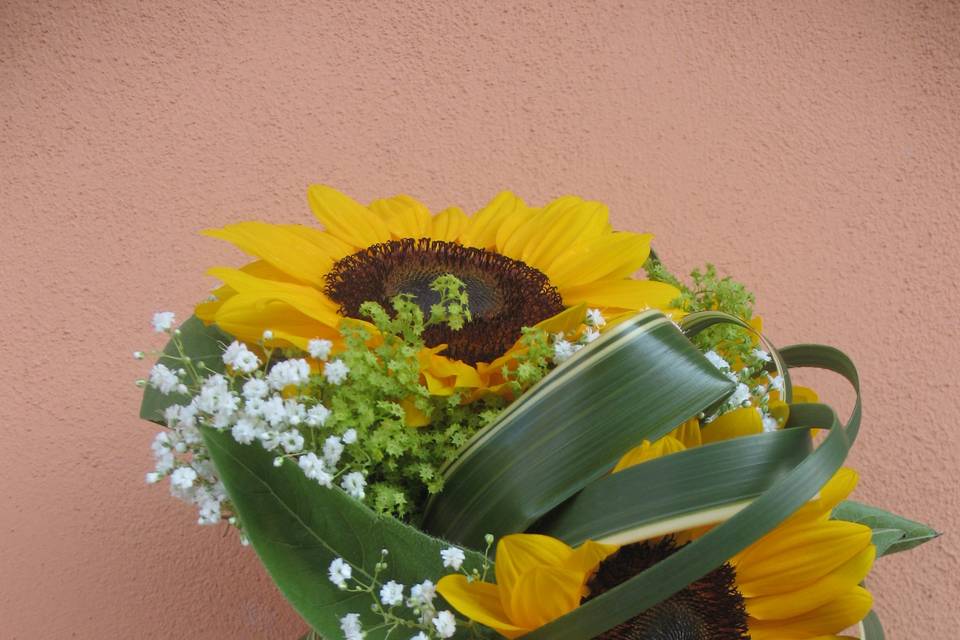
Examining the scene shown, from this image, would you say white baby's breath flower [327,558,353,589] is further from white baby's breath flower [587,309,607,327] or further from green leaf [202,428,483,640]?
white baby's breath flower [587,309,607,327]

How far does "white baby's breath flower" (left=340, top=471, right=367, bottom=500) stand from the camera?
0.42 m

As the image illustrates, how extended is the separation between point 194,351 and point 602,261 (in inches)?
10.7

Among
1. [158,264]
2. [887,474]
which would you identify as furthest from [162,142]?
[887,474]

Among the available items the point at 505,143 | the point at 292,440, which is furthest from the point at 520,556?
the point at 505,143

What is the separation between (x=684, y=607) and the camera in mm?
451

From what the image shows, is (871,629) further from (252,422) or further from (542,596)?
(252,422)

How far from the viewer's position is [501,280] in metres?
0.57

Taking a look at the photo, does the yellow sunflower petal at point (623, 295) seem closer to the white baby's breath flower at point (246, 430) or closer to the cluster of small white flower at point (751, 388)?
the cluster of small white flower at point (751, 388)

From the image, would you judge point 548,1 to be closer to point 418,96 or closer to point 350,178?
point 418,96

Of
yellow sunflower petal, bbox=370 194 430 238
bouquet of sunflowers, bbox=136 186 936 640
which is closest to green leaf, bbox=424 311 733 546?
bouquet of sunflowers, bbox=136 186 936 640

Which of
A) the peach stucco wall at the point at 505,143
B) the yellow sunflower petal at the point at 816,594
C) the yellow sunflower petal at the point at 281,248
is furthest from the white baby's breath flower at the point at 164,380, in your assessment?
the peach stucco wall at the point at 505,143

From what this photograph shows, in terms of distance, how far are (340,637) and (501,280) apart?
0.82ft

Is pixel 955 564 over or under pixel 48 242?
under

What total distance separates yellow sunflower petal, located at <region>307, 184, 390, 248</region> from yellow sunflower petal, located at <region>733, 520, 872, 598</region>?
313 millimetres
